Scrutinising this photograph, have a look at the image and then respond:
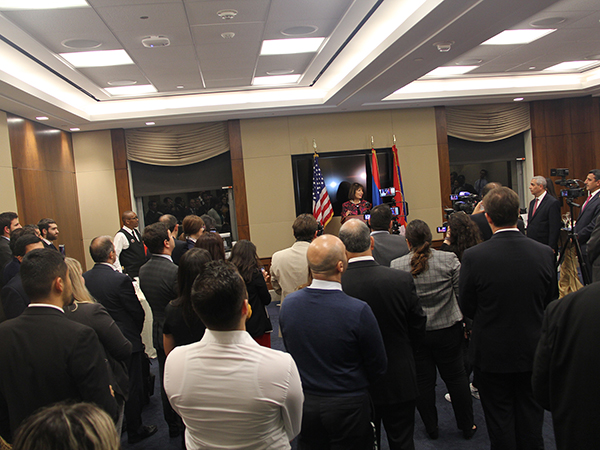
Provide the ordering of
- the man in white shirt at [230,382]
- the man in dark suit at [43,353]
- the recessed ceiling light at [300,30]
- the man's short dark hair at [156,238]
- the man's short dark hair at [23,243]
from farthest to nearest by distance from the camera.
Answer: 1. the recessed ceiling light at [300,30]
2. the man's short dark hair at [23,243]
3. the man's short dark hair at [156,238]
4. the man in dark suit at [43,353]
5. the man in white shirt at [230,382]

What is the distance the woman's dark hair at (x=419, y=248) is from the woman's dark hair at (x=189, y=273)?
1248 mm

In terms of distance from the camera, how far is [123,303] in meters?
3.04

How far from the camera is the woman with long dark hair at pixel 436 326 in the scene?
2.80 metres

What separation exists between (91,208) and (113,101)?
76.4 inches

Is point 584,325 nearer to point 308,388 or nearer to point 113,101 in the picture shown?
point 308,388

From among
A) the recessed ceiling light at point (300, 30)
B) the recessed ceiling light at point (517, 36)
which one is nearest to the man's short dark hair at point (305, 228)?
the recessed ceiling light at point (300, 30)

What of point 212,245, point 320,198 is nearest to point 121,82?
point 320,198

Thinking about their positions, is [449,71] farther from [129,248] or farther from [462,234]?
[129,248]

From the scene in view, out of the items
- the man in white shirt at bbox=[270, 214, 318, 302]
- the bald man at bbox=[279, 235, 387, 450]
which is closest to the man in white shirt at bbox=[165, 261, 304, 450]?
the bald man at bbox=[279, 235, 387, 450]

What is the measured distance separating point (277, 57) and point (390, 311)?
4139 mm

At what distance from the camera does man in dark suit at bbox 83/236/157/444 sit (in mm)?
3008

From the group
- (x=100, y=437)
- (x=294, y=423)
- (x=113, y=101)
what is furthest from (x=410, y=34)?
(x=113, y=101)

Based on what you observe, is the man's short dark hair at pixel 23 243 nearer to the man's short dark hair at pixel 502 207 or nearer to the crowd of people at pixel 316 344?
the crowd of people at pixel 316 344

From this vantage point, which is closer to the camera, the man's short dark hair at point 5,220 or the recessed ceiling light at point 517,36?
the man's short dark hair at point 5,220
